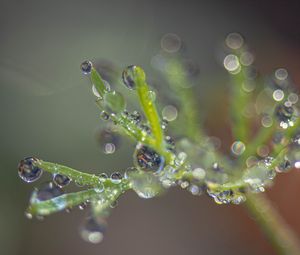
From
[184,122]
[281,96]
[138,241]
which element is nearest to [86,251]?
[138,241]

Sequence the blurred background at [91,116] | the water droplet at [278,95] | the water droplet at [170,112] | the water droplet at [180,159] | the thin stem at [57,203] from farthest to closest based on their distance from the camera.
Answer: the blurred background at [91,116]
the water droplet at [170,112]
the water droplet at [278,95]
the water droplet at [180,159]
the thin stem at [57,203]

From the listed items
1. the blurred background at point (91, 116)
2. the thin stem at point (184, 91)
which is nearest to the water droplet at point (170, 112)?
the thin stem at point (184, 91)

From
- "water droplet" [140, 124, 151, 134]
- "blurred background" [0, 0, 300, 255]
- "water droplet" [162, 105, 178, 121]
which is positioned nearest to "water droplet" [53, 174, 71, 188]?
"water droplet" [140, 124, 151, 134]

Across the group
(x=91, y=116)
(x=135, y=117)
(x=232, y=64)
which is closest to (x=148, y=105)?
(x=135, y=117)

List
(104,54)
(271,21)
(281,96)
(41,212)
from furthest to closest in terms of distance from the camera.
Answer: (271,21)
(104,54)
(281,96)
(41,212)

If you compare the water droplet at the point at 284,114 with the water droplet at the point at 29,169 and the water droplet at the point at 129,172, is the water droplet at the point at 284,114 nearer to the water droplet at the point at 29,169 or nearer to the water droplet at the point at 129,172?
the water droplet at the point at 129,172

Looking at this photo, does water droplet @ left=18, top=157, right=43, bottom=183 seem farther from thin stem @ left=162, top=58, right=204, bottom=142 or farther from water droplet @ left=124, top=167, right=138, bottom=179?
thin stem @ left=162, top=58, right=204, bottom=142

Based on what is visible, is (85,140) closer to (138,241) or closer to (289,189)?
(138,241)

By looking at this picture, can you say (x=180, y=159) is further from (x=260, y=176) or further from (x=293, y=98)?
(x=293, y=98)
